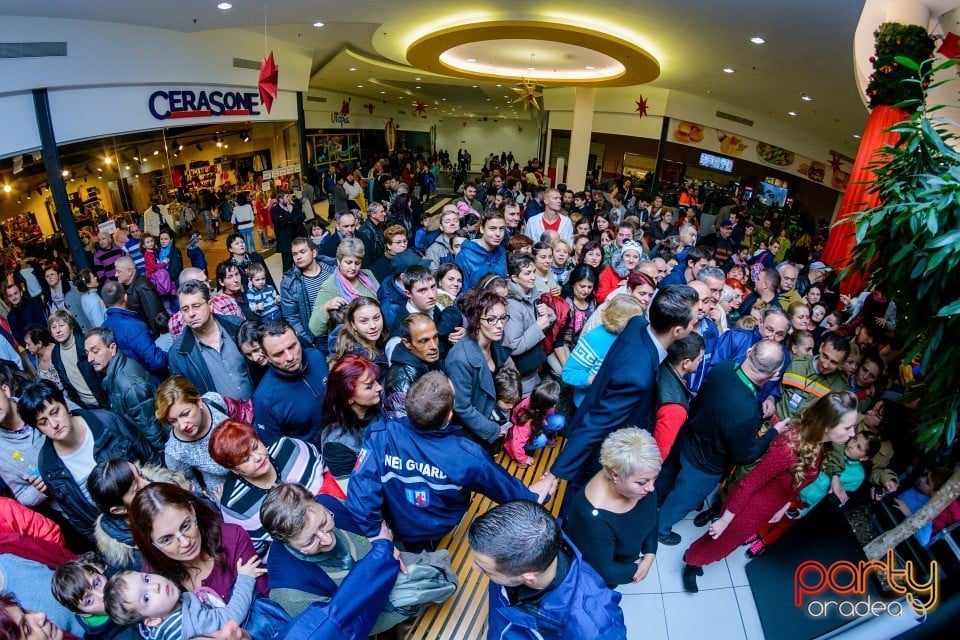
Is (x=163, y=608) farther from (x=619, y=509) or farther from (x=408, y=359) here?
(x=619, y=509)

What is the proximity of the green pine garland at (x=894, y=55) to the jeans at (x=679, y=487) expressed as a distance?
3.93 m

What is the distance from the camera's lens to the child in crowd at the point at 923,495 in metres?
2.72

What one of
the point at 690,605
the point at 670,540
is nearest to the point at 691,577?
the point at 690,605

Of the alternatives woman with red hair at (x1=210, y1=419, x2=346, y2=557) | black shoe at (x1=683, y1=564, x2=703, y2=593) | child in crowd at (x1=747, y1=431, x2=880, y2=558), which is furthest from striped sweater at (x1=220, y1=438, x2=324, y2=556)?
child in crowd at (x1=747, y1=431, x2=880, y2=558)

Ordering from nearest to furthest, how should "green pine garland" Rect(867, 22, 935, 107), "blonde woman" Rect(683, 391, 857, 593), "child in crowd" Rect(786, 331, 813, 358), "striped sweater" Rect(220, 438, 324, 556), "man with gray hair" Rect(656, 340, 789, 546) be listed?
"striped sweater" Rect(220, 438, 324, 556), "blonde woman" Rect(683, 391, 857, 593), "man with gray hair" Rect(656, 340, 789, 546), "child in crowd" Rect(786, 331, 813, 358), "green pine garland" Rect(867, 22, 935, 107)

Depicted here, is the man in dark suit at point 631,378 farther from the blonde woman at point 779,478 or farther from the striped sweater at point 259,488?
the striped sweater at point 259,488

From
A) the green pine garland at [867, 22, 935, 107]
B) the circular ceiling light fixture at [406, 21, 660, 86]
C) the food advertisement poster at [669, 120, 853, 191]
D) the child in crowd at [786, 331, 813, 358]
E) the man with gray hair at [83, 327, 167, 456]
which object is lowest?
the man with gray hair at [83, 327, 167, 456]

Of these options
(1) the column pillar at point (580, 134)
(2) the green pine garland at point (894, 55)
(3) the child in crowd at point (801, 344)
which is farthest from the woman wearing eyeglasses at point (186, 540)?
(1) the column pillar at point (580, 134)

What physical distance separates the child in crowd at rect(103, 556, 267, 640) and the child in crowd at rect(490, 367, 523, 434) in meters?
1.91

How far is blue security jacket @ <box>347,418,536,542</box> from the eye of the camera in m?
2.02

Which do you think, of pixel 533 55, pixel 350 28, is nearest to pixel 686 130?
pixel 533 55

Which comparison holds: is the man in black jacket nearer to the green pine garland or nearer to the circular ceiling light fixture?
the green pine garland

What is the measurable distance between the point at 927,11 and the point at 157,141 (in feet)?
35.3

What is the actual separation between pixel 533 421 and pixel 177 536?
2.20m
